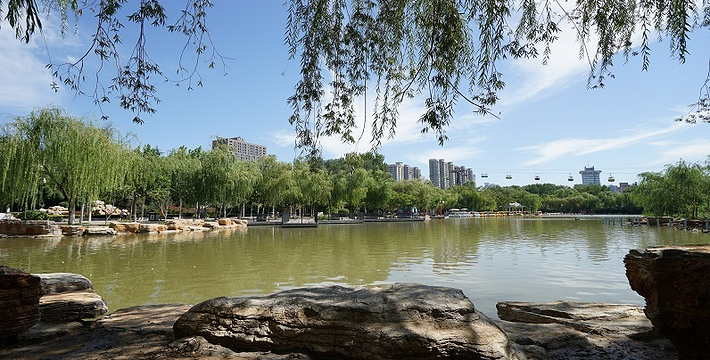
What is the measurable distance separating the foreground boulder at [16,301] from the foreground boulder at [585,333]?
388cm

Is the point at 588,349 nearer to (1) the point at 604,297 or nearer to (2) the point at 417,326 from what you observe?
(2) the point at 417,326

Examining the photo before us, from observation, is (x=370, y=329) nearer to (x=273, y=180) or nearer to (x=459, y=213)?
(x=273, y=180)

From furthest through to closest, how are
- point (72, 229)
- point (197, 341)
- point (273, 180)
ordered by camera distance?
point (273, 180)
point (72, 229)
point (197, 341)

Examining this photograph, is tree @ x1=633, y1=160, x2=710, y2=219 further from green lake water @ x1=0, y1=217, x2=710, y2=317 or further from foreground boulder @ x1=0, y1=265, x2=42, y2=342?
foreground boulder @ x1=0, y1=265, x2=42, y2=342

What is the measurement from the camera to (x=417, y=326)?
2.34 metres

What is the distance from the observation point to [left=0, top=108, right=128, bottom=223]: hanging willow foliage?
17.5 metres

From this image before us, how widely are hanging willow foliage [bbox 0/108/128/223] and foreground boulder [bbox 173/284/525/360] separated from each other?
19.8 meters

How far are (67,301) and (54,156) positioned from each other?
1805cm

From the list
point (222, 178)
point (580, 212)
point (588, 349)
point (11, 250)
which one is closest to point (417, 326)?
point (588, 349)

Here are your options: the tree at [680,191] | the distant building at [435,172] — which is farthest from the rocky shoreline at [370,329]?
the distant building at [435,172]

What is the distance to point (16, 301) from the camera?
297 centimetres

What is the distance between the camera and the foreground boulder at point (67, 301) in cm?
381

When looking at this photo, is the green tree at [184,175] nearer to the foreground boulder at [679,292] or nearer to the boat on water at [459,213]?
the foreground boulder at [679,292]

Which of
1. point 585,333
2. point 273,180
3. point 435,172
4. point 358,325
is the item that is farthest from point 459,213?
point 435,172
